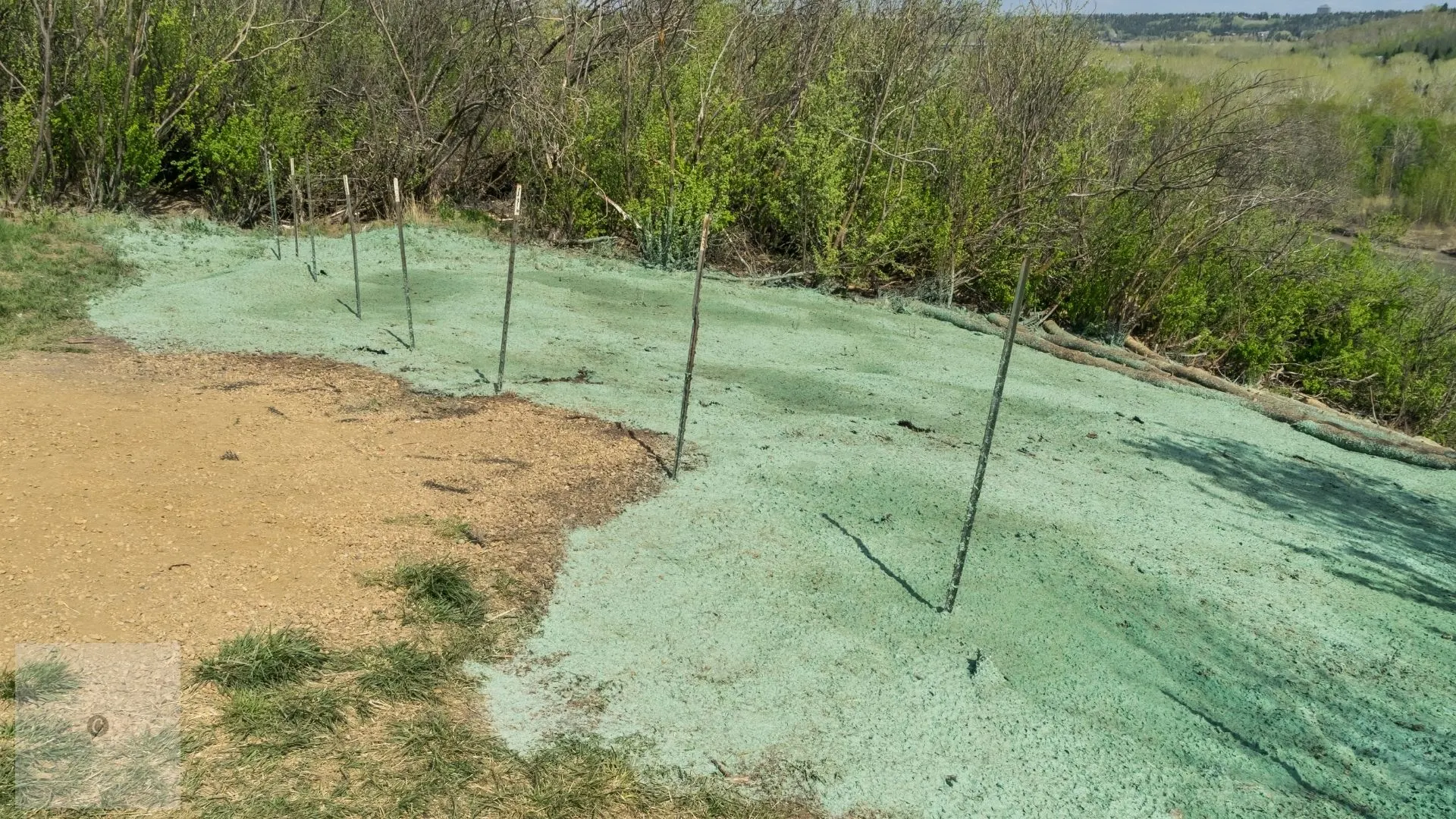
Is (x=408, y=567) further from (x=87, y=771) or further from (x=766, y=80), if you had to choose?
(x=766, y=80)

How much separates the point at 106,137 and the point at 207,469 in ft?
28.0

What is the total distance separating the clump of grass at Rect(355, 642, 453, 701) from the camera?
348cm

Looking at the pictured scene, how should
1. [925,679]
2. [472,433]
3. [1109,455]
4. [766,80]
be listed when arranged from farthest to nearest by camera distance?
[766,80], [1109,455], [472,433], [925,679]

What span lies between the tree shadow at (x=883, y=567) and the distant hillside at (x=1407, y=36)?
99858mm

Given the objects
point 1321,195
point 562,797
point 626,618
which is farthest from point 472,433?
point 1321,195

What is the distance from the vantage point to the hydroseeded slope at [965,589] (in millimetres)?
3506

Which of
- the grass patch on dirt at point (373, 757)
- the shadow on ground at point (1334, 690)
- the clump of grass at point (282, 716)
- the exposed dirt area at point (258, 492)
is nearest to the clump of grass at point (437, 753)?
the grass patch on dirt at point (373, 757)

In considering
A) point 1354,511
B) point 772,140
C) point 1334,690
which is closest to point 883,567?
point 1334,690

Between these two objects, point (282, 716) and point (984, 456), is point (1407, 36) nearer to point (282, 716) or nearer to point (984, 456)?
point (984, 456)

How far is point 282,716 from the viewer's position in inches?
128

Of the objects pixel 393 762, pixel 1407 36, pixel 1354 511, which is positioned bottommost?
pixel 393 762

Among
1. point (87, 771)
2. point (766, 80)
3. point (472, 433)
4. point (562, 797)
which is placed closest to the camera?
point (87, 771)

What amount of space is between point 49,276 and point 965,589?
26.4 feet

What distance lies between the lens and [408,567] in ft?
13.7
